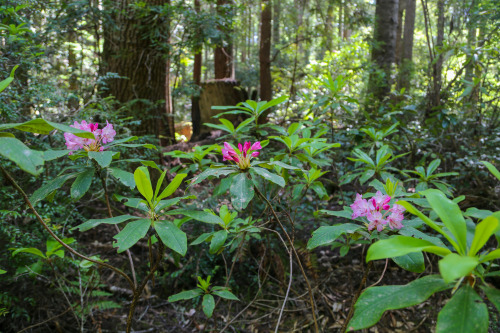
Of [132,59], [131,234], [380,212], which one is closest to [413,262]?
[380,212]

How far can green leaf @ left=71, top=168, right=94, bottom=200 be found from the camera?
110cm

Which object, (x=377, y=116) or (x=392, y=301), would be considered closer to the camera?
(x=392, y=301)

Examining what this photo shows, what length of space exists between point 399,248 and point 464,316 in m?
0.17

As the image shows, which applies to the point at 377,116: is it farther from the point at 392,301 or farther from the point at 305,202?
the point at 392,301

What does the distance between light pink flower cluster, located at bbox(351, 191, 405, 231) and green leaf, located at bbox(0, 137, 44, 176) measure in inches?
37.7

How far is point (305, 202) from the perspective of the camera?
120 inches

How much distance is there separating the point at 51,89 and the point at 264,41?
461 centimetres

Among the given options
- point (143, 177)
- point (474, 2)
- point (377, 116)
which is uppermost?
point (474, 2)

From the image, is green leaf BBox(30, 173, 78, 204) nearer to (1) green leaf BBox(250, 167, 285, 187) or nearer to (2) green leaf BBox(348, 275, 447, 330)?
(1) green leaf BBox(250, 167, 285, 187)

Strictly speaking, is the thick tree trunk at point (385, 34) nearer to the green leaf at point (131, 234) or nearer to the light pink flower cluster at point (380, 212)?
the light pink flower cluster at point (380, 212)

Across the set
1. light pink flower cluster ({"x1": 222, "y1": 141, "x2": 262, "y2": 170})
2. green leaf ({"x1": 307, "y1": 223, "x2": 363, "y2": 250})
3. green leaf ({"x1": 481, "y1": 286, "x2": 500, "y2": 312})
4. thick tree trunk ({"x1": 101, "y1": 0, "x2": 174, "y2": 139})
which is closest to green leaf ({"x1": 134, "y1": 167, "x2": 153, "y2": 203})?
light pink flower cluster ({"x1": 222, "y1": 141, "x2": 262, "y2": 170})

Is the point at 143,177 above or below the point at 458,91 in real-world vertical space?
below

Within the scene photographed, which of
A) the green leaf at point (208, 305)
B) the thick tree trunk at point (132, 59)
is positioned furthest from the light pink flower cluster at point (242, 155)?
the thick tree trunk at point (132, 59)

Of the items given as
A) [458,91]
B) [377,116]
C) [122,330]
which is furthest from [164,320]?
[458,91]
